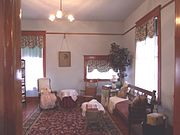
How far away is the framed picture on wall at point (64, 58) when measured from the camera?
814cm

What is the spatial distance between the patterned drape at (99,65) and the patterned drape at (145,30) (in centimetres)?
223

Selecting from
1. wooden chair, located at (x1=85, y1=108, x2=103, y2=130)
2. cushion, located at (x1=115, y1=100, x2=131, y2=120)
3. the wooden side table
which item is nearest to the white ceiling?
cushion, located at (x1=115, y1=100, x2=131, y2=120)

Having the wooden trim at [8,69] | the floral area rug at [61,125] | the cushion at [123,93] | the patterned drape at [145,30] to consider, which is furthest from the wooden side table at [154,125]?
the wooden trim at [8,69]

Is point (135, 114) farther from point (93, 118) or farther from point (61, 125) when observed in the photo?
point (61, 125)

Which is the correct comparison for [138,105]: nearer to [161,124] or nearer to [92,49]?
[161,124]

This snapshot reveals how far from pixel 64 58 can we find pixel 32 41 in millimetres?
1345

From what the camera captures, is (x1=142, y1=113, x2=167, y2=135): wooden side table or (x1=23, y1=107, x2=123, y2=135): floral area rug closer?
(x1=142, y1=113, x2=167, y2=135): wooden side table

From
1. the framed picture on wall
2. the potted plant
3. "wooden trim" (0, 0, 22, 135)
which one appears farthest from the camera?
the framed picture on wall

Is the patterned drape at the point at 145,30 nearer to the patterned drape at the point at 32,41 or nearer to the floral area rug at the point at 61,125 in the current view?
the floral area rug at the point at 61,125

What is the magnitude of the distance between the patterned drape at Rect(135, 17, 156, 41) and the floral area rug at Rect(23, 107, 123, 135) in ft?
7.65

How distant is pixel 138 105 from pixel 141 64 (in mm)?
2119

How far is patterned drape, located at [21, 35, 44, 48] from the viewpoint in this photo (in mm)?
7941

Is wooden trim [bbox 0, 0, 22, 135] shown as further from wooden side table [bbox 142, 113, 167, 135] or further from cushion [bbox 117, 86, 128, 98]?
cushion [bbox 117, 86, 128, 98]

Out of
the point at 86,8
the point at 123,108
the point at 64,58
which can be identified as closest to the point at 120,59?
the point at 86,8
